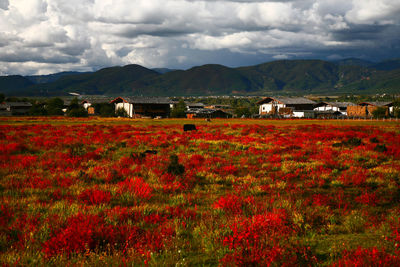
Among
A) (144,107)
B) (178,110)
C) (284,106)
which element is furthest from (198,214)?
(284,106)

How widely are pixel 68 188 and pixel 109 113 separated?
357ft

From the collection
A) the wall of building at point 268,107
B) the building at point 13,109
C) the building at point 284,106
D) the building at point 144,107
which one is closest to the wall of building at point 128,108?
the building at point 144,107

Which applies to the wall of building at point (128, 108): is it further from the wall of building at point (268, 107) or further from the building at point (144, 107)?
the wall of building at point (268, 107)

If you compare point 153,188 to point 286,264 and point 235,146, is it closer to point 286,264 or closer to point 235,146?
point 286,264

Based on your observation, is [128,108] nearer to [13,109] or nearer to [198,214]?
[13,109]

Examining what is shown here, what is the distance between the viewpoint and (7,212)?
6.84 metres

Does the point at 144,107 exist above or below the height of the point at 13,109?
above

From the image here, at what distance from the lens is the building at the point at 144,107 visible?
356ft

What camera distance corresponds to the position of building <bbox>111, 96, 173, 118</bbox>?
109 metres

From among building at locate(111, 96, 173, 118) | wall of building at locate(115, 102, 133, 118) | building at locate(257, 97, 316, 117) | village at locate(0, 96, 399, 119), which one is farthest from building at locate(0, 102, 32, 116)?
building at locate(257, 97, 316, 117)

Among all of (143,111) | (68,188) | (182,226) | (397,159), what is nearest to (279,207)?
(182,226)

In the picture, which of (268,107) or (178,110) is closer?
(178,110)

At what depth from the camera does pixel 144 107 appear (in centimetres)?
11088

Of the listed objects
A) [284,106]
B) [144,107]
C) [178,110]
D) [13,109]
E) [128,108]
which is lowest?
[13,109]
